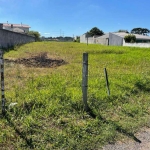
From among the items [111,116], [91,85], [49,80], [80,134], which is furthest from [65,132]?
[49,80]

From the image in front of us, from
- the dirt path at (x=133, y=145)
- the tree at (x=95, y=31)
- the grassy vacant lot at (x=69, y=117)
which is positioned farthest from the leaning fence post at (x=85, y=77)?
the tree at (x=95, y=31)

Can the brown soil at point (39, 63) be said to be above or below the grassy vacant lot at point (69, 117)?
above

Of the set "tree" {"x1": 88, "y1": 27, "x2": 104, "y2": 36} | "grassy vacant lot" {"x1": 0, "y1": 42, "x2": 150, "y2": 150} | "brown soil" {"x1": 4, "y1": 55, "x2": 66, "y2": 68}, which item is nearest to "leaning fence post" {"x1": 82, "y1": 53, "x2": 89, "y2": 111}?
"grassy vacant lot" {"x1": 0, "y1": 42, "x2": 150, "y2": 150}

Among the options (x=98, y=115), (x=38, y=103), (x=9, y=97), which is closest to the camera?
(x=98, y=115)

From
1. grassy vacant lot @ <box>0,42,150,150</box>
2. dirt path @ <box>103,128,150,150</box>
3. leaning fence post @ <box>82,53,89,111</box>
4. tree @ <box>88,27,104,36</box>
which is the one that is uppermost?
tree @ <box>88,27,104,36</box>

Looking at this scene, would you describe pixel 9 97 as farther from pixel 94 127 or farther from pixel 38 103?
pixel 94 127

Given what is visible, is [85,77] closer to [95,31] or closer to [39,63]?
[39,63]

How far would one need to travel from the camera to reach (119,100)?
461 cm

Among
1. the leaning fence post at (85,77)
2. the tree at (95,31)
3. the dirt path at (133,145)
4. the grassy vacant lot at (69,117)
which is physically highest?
the tree at (95,31)

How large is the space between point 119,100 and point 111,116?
923 mm

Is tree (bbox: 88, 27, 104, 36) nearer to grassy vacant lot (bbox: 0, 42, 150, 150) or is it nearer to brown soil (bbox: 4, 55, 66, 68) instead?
brown soil (bbox: 4, 55, 66, 68)

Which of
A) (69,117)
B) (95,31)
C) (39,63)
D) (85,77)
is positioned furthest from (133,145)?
(95,31)

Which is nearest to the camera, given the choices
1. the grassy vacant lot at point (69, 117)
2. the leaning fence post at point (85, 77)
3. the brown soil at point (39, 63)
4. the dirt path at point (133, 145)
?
the dirt path at point (133, 145)

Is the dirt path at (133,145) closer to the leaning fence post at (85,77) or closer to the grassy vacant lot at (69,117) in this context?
the grassy vacant lot at (69,117)
